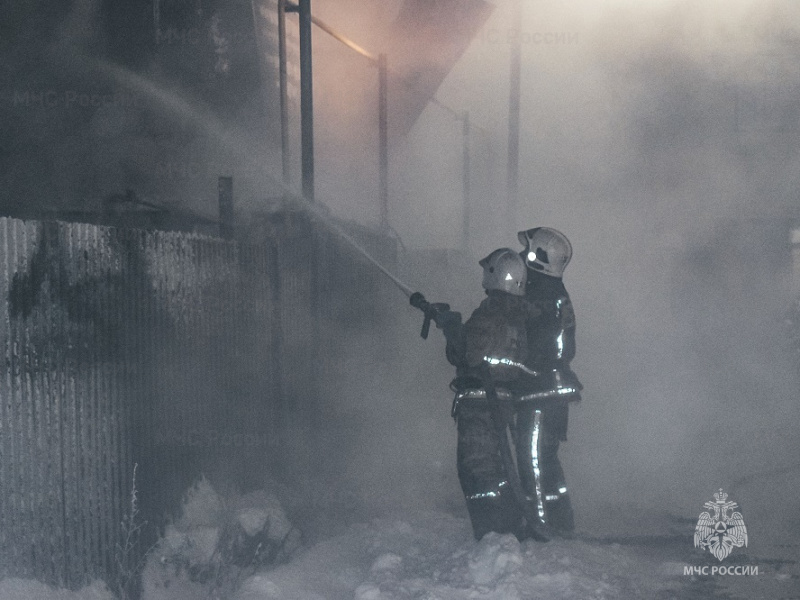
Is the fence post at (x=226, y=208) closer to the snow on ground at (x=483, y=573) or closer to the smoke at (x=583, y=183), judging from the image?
the smoke at (x=583, y=183)

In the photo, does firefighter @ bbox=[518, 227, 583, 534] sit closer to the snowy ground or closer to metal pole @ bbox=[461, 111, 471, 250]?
the snowy ground

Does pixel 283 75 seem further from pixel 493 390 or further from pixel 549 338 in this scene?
pixel 493 390

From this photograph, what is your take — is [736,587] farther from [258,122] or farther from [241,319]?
[258,122]

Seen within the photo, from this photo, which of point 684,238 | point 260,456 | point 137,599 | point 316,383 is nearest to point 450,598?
point 137,599

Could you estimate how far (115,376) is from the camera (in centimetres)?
410

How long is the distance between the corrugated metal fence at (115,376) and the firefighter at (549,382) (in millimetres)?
1738

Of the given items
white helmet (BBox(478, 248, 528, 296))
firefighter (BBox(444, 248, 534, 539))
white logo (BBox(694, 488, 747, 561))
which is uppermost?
white helmet (BBox(478, 248, 528, 296))

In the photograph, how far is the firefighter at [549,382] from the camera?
512 centimetres

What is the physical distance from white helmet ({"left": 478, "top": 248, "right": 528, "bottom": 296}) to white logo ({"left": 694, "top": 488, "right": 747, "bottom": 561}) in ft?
6.16

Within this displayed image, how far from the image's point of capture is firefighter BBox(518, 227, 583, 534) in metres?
5.12

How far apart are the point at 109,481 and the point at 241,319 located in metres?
1.58

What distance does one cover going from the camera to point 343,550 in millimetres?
5047

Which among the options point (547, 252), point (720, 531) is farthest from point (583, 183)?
point (720, 531)

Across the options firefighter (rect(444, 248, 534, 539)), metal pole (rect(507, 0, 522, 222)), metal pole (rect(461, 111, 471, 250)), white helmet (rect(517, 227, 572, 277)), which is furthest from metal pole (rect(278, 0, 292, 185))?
metal pole (rect(461, 111, 471, 250))
